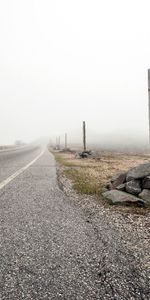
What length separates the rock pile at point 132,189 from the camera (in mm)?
7016

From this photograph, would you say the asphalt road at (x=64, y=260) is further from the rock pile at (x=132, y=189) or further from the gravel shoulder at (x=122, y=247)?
the rock pile at (x=132, y=189)

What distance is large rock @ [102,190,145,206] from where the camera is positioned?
690 centimetres

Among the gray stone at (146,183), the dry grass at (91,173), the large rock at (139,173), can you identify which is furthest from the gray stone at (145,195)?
the dry grass at (91,173)

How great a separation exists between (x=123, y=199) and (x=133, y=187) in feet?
2.59

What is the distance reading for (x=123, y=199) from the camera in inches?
280

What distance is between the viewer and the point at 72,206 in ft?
21.7

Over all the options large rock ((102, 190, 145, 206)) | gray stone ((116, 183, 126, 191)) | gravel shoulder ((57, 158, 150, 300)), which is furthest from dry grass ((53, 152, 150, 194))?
gravel shoulder ((57, 158, 150, 300))

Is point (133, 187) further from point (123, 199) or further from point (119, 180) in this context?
point (119, 180)

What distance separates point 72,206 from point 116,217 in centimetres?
136

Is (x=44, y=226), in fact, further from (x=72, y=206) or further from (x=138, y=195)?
(x=138, y=195)

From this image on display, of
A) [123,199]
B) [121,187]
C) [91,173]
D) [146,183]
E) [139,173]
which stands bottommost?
[91,173]

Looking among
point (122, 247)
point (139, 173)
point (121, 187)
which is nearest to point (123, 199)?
point (121, 187)

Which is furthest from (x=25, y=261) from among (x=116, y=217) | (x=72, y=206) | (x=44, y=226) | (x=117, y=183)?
(x=117, y=183)

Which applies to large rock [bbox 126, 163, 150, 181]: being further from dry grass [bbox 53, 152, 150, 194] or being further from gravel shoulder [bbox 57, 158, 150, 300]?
gravel shoulder [bbox 57, 158, 150, 300]
